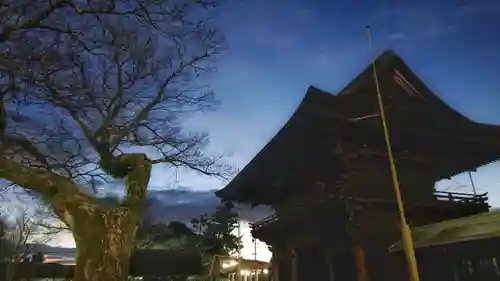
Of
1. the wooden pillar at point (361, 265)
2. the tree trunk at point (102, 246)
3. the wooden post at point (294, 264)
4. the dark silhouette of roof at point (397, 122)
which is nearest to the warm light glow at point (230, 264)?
the wooden post at point (294, 264)

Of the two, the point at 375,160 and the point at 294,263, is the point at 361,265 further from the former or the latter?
the point at 294,263

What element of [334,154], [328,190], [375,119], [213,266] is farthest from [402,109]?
[213,266]

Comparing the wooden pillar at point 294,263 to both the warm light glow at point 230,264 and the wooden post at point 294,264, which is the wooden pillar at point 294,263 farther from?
the warm light glow at point 230,264

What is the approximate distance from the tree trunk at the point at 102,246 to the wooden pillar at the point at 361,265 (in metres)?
7.64

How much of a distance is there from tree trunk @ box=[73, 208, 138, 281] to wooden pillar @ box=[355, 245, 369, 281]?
25.1 ft

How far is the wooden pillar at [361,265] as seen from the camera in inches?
474

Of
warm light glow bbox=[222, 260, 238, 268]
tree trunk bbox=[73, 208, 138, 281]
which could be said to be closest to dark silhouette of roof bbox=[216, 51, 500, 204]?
tree trunk bbox=[73, 208, 138, 281]

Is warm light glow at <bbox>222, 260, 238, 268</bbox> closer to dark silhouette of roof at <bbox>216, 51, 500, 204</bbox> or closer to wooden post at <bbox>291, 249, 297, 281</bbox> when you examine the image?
wooden post at <bbox>291, 249, 297, 281</bbox>

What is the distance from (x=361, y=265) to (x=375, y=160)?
364 centimetres

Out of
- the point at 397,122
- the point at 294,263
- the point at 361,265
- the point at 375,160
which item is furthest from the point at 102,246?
the point at 294,263

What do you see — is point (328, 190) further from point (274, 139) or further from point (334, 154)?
point (274, 139)

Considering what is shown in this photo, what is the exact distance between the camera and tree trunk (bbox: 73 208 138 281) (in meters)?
7.12

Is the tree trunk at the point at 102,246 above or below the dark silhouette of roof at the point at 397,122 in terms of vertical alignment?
below

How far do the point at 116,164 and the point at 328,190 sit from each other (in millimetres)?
8392
